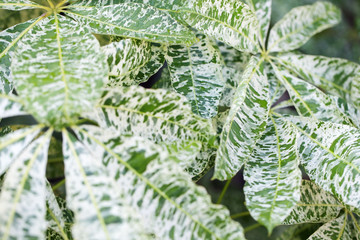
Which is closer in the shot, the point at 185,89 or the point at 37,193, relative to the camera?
the point at 37,193

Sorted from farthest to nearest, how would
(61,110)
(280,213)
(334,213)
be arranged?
(334,213), (280,213), (61,110)

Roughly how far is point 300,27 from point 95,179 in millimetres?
465

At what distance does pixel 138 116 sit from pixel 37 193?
0.58ft

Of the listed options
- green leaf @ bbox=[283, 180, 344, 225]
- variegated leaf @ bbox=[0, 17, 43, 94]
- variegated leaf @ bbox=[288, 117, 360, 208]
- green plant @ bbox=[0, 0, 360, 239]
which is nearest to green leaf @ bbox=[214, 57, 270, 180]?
green plant @ bbox=[0, 0, 360, 239]

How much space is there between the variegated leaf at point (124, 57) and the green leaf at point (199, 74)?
63mm

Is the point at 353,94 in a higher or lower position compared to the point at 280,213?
higher

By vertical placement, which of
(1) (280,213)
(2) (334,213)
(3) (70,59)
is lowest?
(2) (334,213)

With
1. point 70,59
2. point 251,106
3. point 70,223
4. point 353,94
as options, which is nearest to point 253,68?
point 251,106

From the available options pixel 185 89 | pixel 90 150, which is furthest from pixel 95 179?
pixel 185 89

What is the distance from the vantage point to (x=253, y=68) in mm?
608

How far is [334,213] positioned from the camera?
713mm

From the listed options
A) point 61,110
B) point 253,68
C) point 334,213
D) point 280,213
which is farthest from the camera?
point 334,213

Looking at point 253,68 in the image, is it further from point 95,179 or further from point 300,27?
point 95,179

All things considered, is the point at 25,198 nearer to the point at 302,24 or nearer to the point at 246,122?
the point at 246,122
